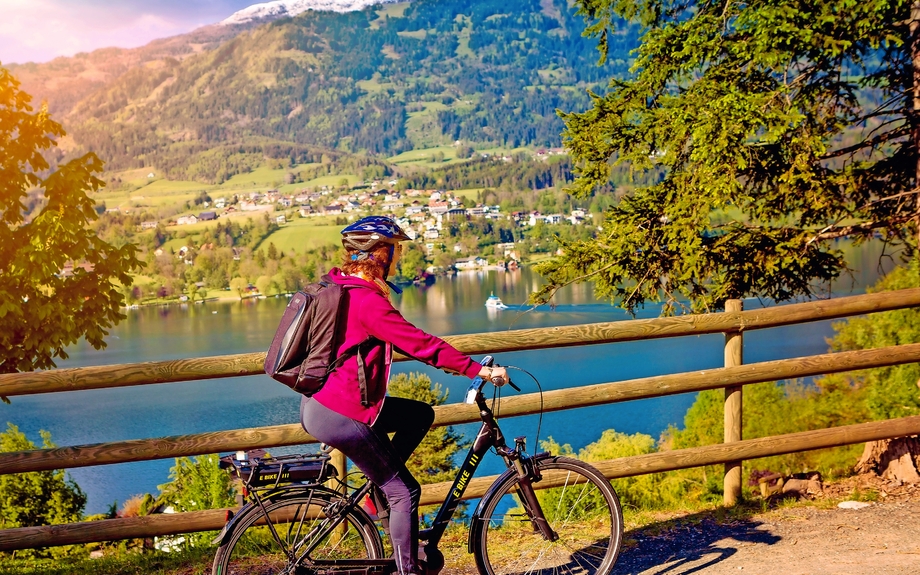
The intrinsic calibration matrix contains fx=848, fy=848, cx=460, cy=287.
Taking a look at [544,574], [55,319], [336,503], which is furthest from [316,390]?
[55,319]

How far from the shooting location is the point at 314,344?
3670 mm

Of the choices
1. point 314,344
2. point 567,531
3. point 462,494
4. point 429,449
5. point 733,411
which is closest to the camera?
point 314,344

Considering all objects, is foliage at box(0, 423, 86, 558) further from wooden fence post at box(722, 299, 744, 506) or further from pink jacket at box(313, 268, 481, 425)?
pink jacket at box(313, 268, 481, 425)

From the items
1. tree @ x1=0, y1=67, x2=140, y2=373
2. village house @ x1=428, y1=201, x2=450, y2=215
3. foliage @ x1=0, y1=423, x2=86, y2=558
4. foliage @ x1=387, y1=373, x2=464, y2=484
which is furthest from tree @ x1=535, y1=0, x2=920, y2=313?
village house @ x1=428, y1=201, x2=450, y2=215

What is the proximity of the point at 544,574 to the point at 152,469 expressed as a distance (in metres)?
60.3

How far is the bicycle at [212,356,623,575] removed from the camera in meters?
3.91

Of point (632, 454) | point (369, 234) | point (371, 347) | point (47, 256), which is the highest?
point (369, 234)

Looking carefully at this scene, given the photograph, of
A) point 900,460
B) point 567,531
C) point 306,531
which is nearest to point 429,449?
point 900,460

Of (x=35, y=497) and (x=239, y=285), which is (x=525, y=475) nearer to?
(x=35, y=497)

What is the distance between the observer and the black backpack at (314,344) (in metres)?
3.65

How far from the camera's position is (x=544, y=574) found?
15.7ft

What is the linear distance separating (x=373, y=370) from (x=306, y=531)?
87 cm

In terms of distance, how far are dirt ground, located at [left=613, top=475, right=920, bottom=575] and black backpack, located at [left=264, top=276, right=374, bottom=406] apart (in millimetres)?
2354

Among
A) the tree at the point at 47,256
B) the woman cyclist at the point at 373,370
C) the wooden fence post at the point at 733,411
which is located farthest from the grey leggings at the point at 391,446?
the tree at the point at 47,256
